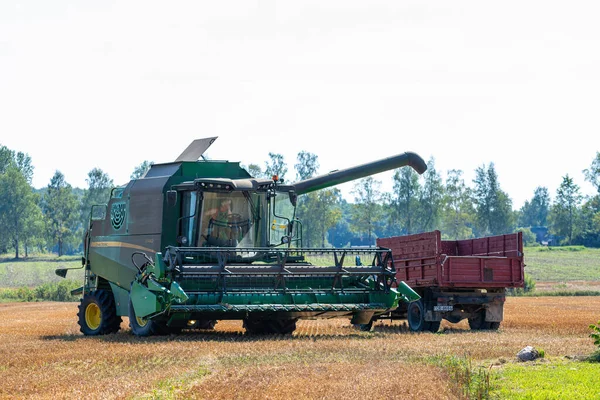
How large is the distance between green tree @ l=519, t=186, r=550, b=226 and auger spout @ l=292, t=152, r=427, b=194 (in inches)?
6433

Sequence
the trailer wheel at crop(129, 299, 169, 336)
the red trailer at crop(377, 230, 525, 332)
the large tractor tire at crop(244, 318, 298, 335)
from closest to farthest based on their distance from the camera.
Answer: the trailer wheel at crop(129, 299, 169, 336)
the large tractor tire at crop(244, 318, 298, 335)
the red trailer at crop(377, 230, 525, 332)

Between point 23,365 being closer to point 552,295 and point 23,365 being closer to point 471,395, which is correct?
point 471,395

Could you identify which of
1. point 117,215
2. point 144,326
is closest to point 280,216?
Result: point 117,215

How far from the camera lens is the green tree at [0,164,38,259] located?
10188 cm

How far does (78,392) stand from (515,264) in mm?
12316

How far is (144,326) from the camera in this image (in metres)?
16.0

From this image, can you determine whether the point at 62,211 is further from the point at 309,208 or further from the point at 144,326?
the point at 144,326

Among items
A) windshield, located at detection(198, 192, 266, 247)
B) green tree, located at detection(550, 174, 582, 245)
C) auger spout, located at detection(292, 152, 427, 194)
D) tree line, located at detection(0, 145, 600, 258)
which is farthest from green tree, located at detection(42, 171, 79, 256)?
windshield, located at detection(198, 192, 266, 247)

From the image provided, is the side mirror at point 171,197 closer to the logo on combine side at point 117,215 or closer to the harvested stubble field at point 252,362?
the logo on combine side at point 117,215

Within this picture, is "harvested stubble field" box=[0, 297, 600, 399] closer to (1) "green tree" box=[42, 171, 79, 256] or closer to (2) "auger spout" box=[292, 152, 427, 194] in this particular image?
(2) "auger spout" box=[292, 152, 427, 194]

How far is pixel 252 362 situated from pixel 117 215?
734cm

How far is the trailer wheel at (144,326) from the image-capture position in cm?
1574

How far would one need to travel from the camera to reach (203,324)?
57.6 feet

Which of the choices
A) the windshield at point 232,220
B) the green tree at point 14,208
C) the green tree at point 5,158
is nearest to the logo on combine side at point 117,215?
the windshield at point 232,220
